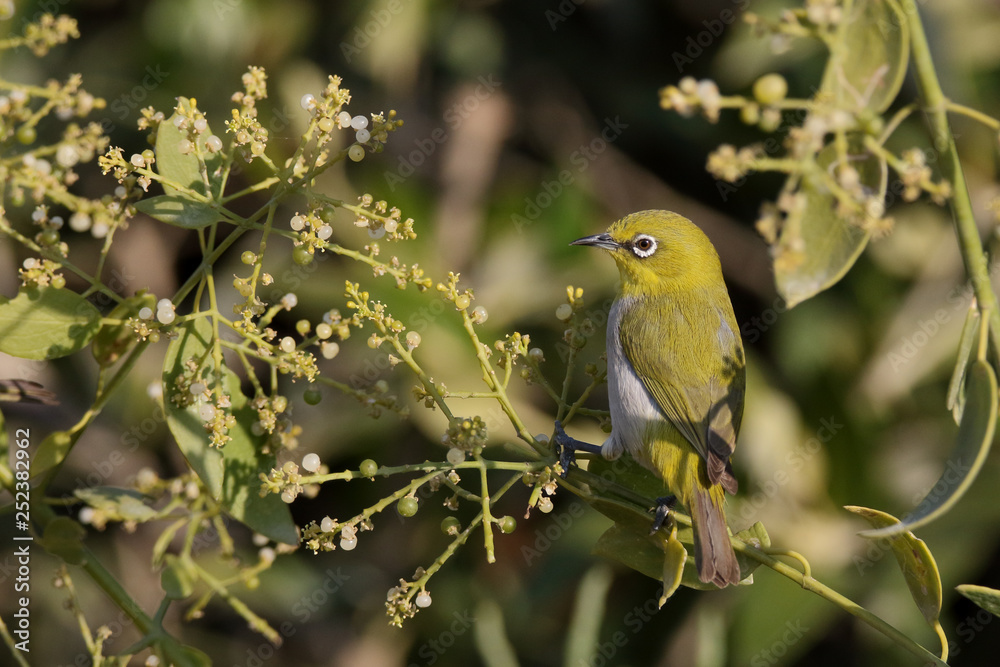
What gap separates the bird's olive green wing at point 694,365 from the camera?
186 cm

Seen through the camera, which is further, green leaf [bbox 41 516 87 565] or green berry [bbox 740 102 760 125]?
green leaf [bbox 41 516 87 565]

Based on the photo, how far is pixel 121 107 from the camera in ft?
10.7

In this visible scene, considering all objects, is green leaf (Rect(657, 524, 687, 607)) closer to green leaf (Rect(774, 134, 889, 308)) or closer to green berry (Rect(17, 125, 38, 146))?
green leaf (Rect(774, 134, 889, 308))

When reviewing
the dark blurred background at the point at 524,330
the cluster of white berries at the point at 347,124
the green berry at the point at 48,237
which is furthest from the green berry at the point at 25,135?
the dark blurred background at the point at 524,330

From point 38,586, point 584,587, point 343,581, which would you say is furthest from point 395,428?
point 38,586

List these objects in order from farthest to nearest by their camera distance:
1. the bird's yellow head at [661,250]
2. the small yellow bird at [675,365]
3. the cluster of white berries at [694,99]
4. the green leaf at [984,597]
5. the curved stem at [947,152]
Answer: the bird's yellow head at [661,250]
the small yellow bird at [675,365]
the green leaf at [984,597]
the curved stem at [947,152]
the cluster of white berries at [694,99]

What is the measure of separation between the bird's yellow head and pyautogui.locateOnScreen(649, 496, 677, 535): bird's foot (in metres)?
0.55

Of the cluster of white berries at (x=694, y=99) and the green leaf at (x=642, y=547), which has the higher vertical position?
the cluster of white berries at (x=694, y=99)

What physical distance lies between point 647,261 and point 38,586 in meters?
2.59

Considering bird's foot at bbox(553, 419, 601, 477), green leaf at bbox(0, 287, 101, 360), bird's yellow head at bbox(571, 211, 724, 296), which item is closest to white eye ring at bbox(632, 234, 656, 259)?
bird's yellow head at bbox(571, 211, 724, 296)

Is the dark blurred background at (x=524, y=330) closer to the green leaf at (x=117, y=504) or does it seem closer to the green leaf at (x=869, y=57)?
the green leaf at (x=117, y=504)

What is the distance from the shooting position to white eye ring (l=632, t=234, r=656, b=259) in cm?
217

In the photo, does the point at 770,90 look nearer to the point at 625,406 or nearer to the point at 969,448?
the point at 969,448

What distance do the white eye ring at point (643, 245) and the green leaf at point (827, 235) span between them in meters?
1.20
